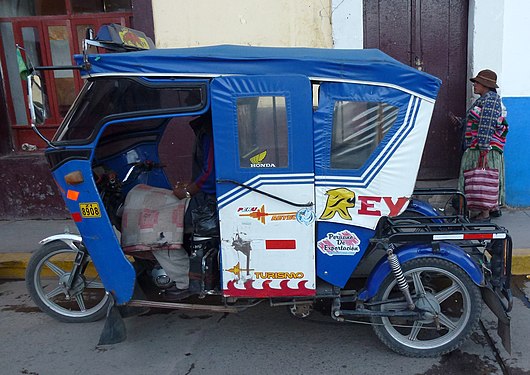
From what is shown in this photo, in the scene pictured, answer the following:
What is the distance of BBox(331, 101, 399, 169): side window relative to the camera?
307 centimetres

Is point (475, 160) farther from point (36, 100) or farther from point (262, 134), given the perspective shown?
point (36, 100)

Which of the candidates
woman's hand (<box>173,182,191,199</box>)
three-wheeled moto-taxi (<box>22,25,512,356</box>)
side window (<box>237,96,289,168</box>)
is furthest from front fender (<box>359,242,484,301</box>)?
woman's hand (<box>173,182,191,199</box>)

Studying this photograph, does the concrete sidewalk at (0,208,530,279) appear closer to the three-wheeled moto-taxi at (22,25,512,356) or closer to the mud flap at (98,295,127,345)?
the mud flap at (98,295,127,345)

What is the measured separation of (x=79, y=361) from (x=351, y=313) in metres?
1.97

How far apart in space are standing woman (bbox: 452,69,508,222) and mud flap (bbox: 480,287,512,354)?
2.50m

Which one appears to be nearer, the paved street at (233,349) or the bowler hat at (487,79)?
the paved street at (233,349)

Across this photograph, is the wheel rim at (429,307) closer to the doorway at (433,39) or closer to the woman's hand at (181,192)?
the woman's hand at (181,192)

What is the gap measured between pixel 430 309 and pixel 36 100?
295 cm

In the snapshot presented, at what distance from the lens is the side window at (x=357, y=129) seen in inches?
121

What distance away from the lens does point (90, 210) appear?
130 inches

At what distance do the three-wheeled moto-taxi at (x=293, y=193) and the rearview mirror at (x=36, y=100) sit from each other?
0.04 ft

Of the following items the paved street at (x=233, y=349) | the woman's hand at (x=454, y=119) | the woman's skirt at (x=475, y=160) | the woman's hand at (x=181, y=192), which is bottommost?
the paved street at (x=233, y=349)

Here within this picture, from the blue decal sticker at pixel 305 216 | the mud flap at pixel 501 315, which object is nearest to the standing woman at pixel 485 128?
the mud flap at pixel 501 315

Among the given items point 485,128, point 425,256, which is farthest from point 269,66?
point 485,128
